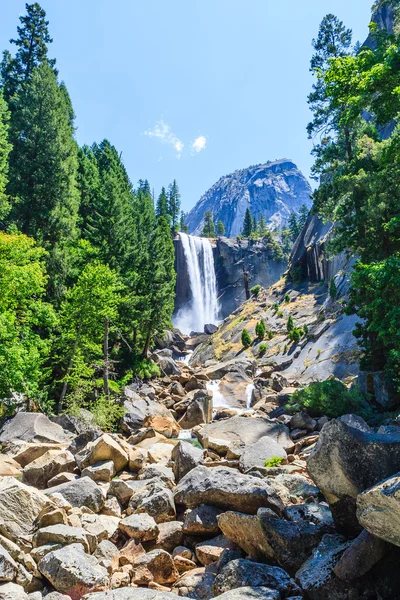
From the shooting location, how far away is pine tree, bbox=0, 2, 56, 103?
107 ft

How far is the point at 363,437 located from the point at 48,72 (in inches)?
1240

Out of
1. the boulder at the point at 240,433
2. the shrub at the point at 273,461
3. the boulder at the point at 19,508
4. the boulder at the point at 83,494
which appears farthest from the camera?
the boulder at the point at 240,433

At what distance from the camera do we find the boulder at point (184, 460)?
10641mm

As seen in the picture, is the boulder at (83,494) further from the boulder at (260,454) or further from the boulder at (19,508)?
the boulder at (260,454)

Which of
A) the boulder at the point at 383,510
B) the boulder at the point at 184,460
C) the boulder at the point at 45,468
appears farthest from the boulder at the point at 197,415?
the boulder at the point at 383,510

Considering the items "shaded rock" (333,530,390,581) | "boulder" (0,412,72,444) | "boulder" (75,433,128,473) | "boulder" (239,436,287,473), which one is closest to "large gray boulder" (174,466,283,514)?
"shaded rock" (333,530,390,581)

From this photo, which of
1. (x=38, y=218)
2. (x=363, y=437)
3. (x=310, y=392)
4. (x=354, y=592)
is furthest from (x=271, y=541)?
(x=38, y=218)

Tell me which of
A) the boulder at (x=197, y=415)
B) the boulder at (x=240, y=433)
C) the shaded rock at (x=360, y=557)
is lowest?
the boulder at (x=197, y=415)

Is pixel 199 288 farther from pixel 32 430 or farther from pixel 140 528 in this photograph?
pixel 140 528

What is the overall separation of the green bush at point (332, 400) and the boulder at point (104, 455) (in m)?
8.07

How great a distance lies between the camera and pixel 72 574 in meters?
5.84

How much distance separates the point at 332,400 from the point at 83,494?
404 inches

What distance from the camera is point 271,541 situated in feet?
18.7

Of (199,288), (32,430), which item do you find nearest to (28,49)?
(32,430)
